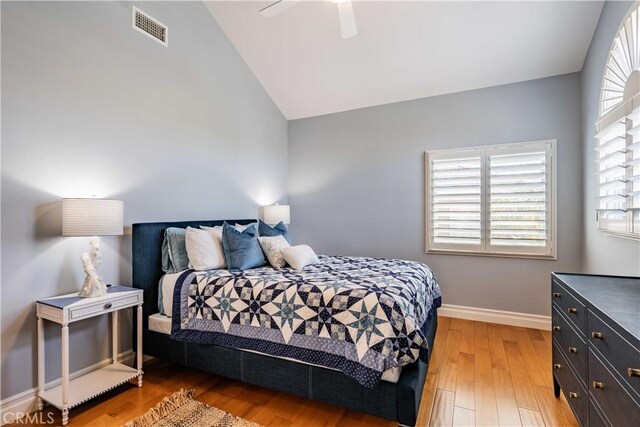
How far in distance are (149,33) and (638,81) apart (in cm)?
371

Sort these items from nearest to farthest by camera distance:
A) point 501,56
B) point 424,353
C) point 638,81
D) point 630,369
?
point 630,369 < point 424,353 < point 638,81 < point 501,56

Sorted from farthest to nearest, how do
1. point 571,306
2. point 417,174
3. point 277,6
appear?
point 417,174 → point 277,6 → point 571,306

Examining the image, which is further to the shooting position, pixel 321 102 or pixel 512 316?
pixel 321 102

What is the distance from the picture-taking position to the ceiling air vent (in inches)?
106

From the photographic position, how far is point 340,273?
2506 millimetres

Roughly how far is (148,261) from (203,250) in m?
0.46

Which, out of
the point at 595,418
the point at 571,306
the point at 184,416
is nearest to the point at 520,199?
the point at 571,306

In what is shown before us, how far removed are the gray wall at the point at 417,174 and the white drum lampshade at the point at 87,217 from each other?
2.91 m

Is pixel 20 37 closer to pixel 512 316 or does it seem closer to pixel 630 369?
pixel 630 369

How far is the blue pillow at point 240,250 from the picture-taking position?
274 cm

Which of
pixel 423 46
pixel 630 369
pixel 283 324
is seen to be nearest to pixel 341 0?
pixel 423 46

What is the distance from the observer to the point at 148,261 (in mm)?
2627

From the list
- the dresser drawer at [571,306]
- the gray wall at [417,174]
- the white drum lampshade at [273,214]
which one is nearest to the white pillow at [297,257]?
the white drum lampshade at [273,214]

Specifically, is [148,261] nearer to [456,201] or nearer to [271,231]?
[271,231]
